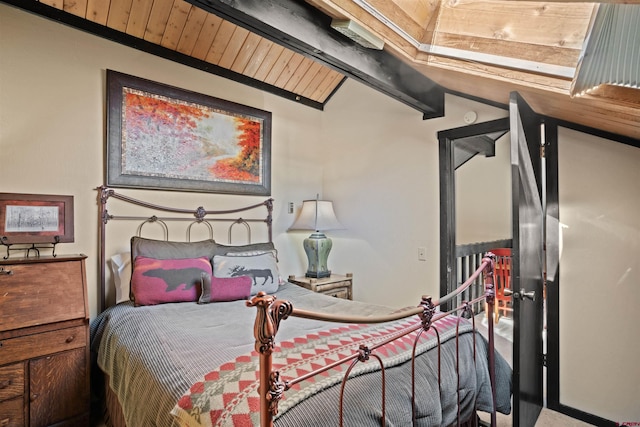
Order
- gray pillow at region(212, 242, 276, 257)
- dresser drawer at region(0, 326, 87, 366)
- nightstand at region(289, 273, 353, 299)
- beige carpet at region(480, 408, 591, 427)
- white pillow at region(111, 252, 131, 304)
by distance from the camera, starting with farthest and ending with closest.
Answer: nightstand at region(289, 273, 353, 299) → gray pillow at region(212, 242, 276, 257) → white pillow at region(111, 252, 131, 304) → beige carpet at region(480, 408, 591, 427) → dresser drawer at region(0, 326, 87, 366)

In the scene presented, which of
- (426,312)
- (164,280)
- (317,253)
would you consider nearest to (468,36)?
(426,312)

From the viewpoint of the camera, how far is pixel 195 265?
2.41 meters

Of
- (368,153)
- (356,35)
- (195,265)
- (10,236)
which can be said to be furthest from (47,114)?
(368,153)

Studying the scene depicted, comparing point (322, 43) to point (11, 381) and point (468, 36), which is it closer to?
point (468, 36)

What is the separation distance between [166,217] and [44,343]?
1174 millimetres

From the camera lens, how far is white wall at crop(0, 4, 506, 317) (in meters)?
2.16

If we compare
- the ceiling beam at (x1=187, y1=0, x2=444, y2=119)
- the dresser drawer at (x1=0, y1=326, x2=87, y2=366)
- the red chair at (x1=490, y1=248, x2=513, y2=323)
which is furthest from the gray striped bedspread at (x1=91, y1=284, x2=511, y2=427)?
the red chair at (x1=490, y1=248, x2=513, y2=323)

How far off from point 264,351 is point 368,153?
9.36ft

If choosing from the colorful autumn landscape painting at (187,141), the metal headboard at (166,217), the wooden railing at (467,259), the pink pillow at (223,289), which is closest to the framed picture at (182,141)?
the colorful autumn landscape painting at (187,141)

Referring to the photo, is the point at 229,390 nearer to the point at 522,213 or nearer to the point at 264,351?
the point at 264,351

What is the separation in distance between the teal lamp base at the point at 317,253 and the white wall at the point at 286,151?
11.9 inches

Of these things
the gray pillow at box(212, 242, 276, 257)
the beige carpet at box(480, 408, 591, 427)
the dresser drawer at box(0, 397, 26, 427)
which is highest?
the gray pillow at box(212, 242, 276, 257)

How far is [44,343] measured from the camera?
6.06 ft

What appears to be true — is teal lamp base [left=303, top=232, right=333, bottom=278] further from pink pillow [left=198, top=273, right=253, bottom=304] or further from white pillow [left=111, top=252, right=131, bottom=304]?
white pillow [left=111, top=252, right=131, bottom=304]
